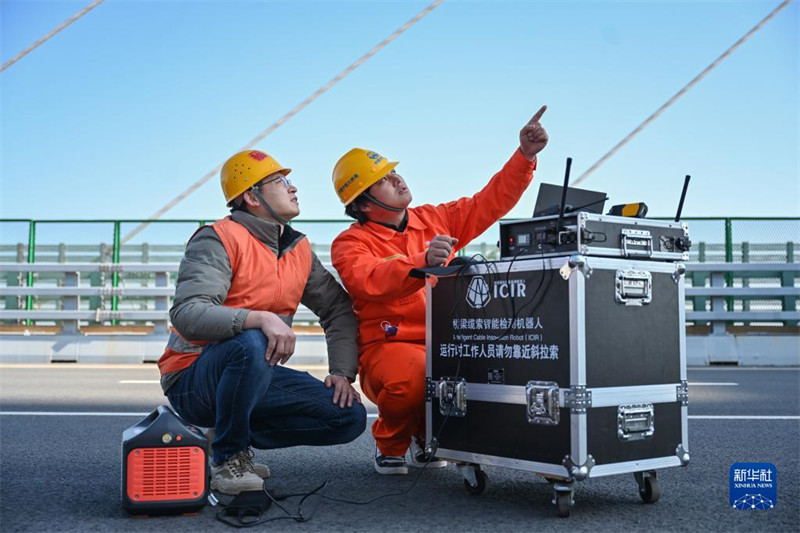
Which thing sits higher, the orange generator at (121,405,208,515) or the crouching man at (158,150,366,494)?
the crouching man at (158,150,366,494)

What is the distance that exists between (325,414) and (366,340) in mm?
495

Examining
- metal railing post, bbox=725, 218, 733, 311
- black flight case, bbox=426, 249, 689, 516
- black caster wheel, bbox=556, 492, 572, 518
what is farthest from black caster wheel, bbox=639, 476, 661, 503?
metal railing post, bbox=725, 218, 733, 311

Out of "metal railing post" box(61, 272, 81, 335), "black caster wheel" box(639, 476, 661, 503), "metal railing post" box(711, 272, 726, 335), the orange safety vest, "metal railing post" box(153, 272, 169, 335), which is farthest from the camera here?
"metal railing post" box(61, 272, 81, 335)

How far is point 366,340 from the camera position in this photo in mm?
3758

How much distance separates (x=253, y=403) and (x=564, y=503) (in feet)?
4.13

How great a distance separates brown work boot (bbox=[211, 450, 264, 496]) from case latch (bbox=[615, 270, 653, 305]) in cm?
162

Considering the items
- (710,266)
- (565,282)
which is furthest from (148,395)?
(710,266)

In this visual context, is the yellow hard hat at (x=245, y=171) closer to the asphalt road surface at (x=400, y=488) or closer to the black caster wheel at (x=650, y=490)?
the asphalt road surface at (x=400, y=488)

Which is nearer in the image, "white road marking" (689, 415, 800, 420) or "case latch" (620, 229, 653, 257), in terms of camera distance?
"case latch" (620, 229, 653, 257)

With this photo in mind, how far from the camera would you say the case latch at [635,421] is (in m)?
2.87

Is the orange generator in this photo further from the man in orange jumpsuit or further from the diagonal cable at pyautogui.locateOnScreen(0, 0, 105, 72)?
the diagonal cable at pyautogui.locateOnScreen(0, 0, 105, 72)

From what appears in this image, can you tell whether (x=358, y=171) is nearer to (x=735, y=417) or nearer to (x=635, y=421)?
(x=635, y=421)

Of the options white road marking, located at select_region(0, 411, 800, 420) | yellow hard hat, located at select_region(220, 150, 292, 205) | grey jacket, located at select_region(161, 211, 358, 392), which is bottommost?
white road marking, located at select_region(0, 411, 800, 420)

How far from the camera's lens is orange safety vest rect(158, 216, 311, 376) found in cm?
334
